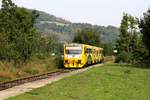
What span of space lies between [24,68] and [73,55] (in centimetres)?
1222

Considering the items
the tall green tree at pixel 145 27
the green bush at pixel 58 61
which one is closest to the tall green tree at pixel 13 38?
the green bush at pixel 58 61

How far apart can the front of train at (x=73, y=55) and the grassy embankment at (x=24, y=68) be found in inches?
60.5

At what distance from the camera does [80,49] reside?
50.5m

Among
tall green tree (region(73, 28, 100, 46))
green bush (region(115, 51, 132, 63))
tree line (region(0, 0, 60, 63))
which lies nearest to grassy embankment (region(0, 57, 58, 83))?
tree line (region(0, 0, 60, 63))

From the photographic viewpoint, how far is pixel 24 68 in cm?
3900

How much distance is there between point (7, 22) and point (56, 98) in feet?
110

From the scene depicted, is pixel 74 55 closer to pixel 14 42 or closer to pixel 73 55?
pixel 73 55

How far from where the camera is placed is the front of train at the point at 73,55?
165 ft

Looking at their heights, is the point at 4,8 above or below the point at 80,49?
above

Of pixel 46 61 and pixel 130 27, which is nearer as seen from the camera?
pixel 46 61

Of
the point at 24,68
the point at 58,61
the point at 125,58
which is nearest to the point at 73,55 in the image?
the point at 58,61

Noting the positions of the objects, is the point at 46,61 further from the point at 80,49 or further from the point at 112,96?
the point at 112,96

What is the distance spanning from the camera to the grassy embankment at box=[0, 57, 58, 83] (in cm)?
3259

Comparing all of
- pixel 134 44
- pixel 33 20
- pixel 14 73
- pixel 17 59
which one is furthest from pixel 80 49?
pixel 134 44
